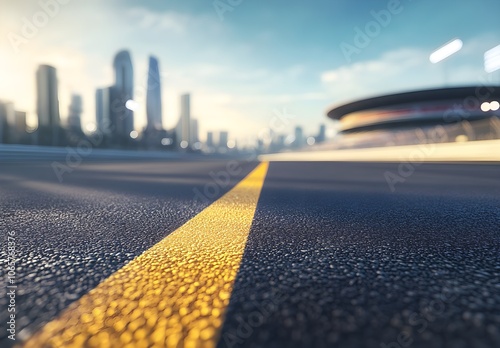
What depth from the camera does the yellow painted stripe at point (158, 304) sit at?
2.11 ft

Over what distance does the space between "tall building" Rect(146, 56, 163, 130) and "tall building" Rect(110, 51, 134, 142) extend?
27.9 ft

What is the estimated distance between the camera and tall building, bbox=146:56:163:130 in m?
107

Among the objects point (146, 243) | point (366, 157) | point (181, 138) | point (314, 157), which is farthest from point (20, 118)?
point (146, 243)

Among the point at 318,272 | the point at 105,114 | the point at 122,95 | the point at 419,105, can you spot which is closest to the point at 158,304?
the point at 318,272

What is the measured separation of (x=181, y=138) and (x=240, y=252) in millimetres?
135071

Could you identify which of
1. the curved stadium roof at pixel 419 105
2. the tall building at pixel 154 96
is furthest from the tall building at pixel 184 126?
the curved stadium roof at pixel 419 105

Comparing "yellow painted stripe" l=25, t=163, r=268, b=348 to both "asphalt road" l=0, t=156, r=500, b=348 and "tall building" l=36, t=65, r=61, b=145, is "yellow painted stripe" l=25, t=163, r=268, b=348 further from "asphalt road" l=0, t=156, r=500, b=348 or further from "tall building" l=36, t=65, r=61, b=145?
"tall building" l=36, t=65, r=61, b=145

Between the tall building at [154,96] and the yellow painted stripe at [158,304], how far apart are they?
346ft

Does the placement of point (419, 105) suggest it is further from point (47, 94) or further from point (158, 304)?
point (47, 94)

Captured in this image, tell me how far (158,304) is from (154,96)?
452 feet

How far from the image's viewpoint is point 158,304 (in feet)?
2.58

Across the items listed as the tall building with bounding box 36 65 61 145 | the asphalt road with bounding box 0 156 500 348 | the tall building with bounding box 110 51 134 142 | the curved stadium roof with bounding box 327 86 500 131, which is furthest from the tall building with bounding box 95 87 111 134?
the asphalt road with bounding box 0 156 500 348

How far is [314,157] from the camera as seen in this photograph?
28.7 meters

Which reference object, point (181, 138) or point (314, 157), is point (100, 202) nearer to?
point (314, 157)
